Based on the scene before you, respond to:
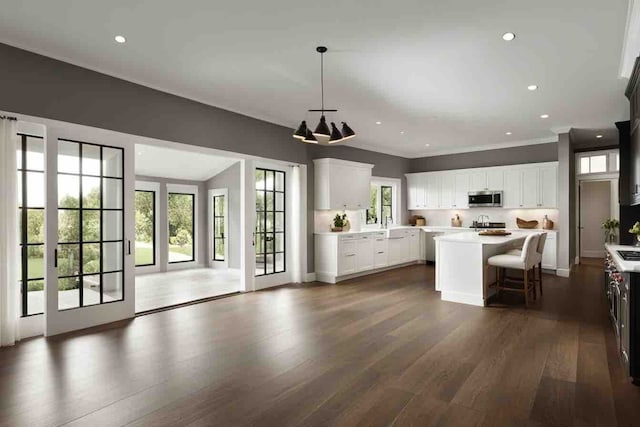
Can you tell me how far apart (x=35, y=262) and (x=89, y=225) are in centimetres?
69

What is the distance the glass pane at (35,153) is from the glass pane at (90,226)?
28.5 inches

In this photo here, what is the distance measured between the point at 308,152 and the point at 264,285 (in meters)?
2.59

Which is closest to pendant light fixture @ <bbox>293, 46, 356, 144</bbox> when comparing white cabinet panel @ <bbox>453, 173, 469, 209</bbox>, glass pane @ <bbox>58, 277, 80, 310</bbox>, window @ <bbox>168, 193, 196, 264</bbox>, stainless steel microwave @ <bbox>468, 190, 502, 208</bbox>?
glass pane @ <bbox>58, 277, 80, 310</bbox>

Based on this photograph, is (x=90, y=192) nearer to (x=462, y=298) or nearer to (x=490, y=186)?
(x=462, y=298)

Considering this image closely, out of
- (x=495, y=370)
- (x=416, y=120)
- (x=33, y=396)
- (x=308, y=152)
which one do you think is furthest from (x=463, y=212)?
(x=33, y=396)

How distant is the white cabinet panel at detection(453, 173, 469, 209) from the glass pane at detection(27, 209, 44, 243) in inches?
316

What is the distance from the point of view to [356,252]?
7430 mm

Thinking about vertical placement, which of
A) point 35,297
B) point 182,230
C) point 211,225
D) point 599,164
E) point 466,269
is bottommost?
point 35,297

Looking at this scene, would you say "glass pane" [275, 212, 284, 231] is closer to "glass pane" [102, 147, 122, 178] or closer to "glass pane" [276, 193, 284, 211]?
"glass pane" [276, 193, 284, 211]

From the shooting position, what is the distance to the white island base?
524cm

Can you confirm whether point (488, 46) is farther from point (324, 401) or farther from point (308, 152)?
point (308, 152)

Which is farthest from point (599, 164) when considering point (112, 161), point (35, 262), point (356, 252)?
point (35, 262)

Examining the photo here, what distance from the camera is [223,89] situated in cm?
488

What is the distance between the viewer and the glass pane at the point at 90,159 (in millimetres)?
4242
